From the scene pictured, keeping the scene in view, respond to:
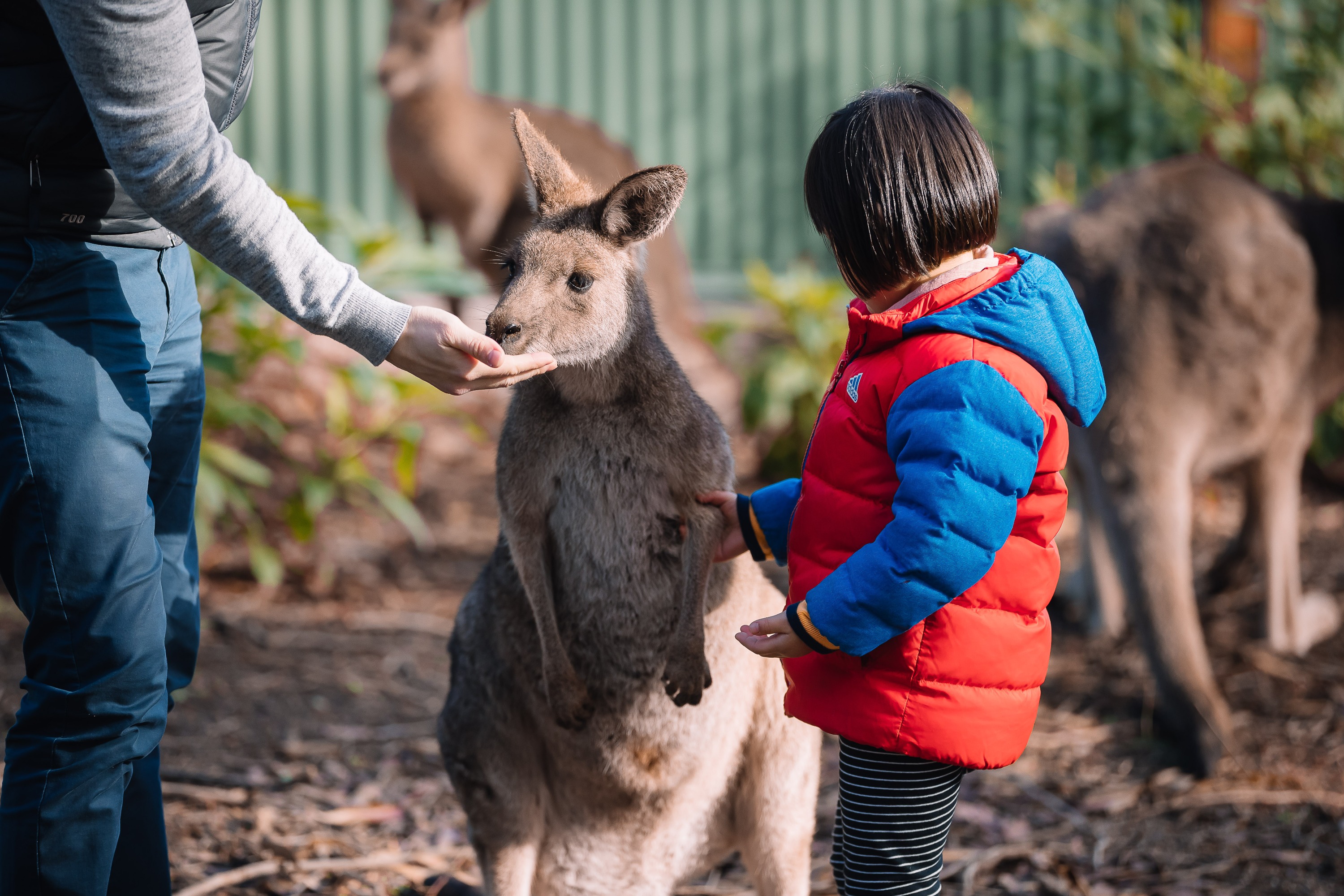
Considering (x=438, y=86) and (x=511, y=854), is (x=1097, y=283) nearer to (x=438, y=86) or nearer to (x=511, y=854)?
(x=511, y=854)

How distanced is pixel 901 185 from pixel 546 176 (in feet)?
2.55

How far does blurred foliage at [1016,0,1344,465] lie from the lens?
4785 mm

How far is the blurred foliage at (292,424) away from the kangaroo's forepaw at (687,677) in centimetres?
198

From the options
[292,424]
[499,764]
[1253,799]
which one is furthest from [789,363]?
[499,764]

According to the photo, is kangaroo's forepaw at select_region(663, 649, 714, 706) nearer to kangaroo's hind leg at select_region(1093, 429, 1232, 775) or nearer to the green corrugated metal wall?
kangaroo's hind leg at select_region(1093, 429, 1232, 775)

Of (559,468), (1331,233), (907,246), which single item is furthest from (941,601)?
(1331,233)

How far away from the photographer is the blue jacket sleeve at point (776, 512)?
1.96 metres

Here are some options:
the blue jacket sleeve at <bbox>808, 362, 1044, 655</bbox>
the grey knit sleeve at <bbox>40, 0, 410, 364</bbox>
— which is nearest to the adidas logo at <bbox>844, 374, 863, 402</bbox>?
the blue jacket sleeve at <bbox>808, 362, 1044, 655</bbox>

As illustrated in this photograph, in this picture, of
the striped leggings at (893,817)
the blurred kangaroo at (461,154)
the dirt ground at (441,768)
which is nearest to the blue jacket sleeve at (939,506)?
the striped leggings at (893,817)

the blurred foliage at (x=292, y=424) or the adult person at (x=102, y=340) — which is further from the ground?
the adult person at (x=102, y=340)

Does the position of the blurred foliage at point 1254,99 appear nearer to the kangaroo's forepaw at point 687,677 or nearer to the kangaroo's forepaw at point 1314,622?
the kangaroo's forepaw at point 1314,622

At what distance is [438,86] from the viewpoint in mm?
5543

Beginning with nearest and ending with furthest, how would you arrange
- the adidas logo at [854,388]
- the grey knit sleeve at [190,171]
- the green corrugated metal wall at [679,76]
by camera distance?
the grey knit sleeve at [190,171] → the adidas logo at [854,388] → the green corrugated metal wall at [679,76]

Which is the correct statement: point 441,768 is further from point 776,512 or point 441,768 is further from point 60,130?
point 60,130
